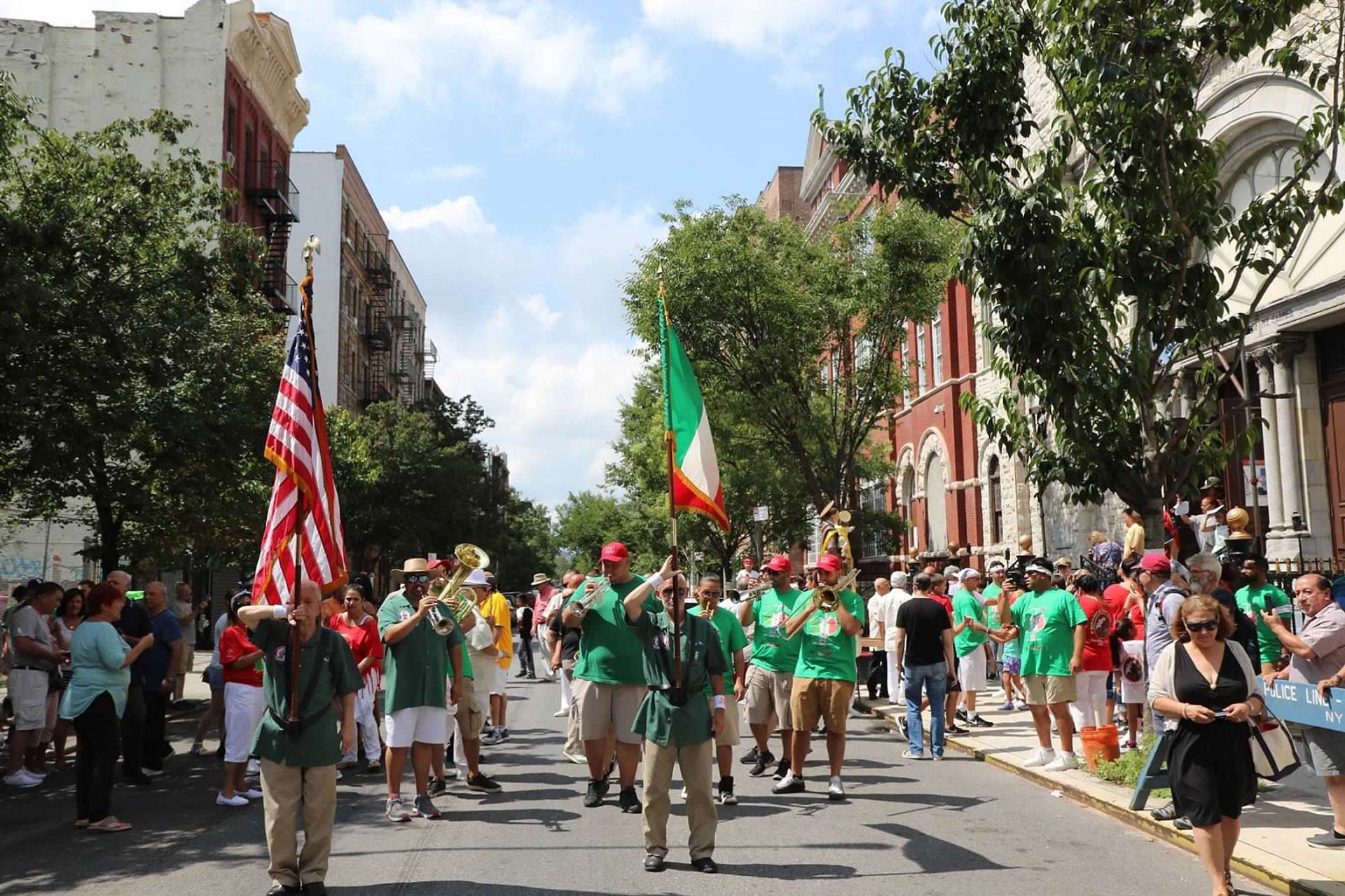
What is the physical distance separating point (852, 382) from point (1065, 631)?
1619 centimetres

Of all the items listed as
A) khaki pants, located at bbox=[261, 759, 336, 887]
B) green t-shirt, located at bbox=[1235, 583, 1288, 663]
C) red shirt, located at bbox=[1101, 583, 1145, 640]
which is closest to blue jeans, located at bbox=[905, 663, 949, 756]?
red shirt, located at bbox=[1101, 583, 1145, 640]

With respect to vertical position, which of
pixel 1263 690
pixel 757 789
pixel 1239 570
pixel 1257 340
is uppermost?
pixel 1257 340

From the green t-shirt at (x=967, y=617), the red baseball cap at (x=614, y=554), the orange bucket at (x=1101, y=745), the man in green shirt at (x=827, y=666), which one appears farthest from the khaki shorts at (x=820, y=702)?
the green t-shirt at (x=967, y=617)

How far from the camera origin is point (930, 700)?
1291cm

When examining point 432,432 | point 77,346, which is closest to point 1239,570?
point 77,346

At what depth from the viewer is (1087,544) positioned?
82.7ft

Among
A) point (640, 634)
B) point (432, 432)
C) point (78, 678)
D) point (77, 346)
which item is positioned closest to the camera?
point (640, 634)

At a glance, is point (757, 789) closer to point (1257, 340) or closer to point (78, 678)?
point (78, 678)

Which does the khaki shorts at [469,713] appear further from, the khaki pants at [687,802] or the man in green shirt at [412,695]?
the khaki pants at [687,802]

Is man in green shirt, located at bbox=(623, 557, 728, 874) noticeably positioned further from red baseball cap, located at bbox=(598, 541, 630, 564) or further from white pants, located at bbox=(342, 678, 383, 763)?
white pants, located at bbox=(342, 678, 383, 763)

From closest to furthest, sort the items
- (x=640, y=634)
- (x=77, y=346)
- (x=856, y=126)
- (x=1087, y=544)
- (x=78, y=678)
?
1. (x=640, y=634)
2. (x=78, y=678)
3. (x=856, y=126)
4. (x=77, y=346)
5. (x=1087, y=544)

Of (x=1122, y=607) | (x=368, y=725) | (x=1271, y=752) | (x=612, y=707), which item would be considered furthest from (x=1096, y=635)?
(x=368, y=725)

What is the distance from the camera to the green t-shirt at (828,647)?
34.0ft

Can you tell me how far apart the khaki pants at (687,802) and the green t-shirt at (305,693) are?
193 centimetres
